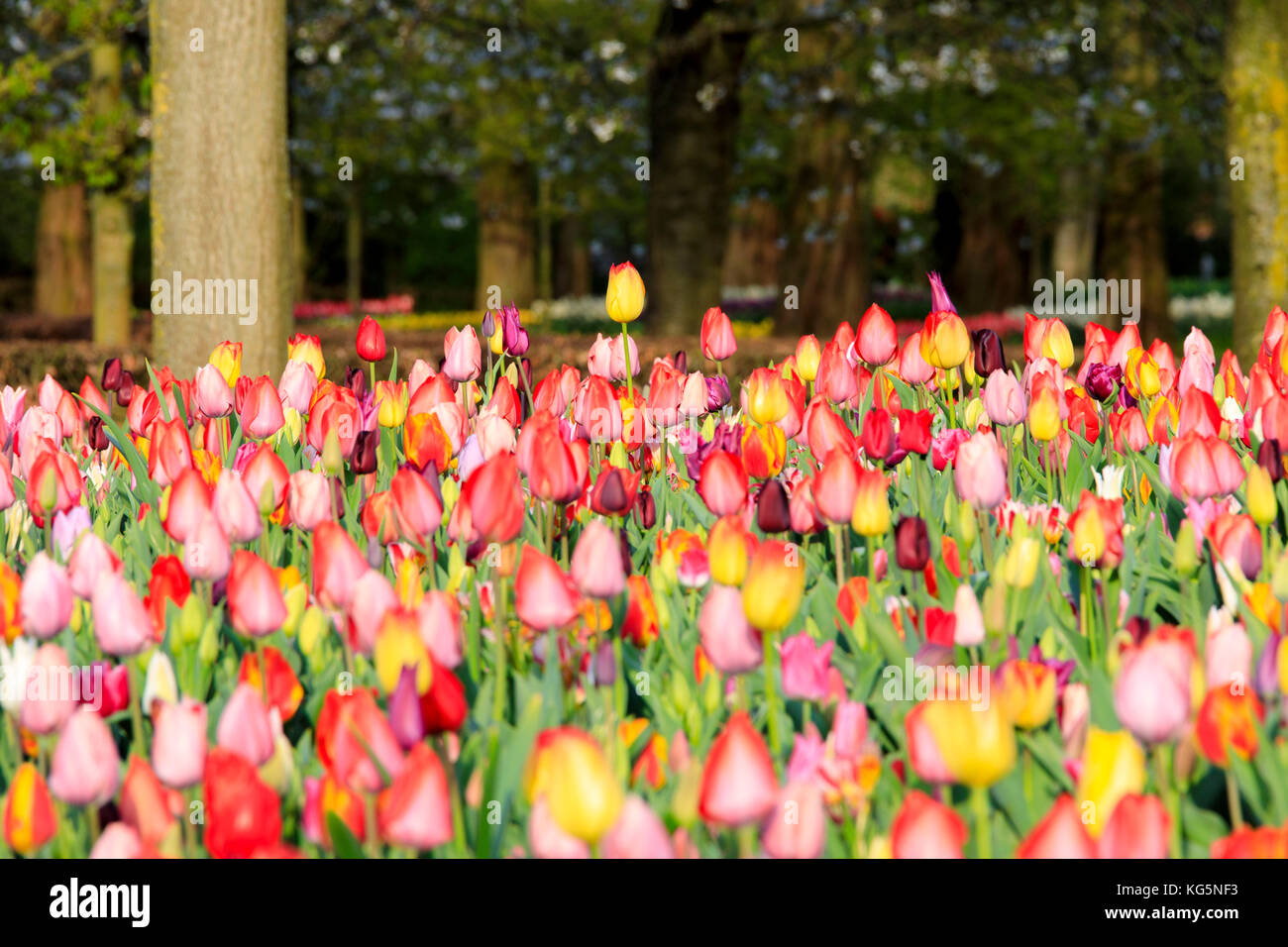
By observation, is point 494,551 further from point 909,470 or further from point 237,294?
point 237,294

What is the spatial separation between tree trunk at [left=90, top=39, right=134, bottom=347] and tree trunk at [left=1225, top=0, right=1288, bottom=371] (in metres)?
9.24

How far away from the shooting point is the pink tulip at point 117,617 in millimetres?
2057

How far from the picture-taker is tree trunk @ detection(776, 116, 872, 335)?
675 inches

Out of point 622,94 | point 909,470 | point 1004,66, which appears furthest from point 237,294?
point 1004,66

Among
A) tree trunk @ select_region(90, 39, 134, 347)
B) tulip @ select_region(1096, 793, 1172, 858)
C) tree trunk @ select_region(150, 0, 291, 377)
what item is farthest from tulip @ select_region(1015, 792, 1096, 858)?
tree trunk @ select_region(90, 39, 134, 347)

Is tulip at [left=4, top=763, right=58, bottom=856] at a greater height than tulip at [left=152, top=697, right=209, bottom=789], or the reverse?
tulip at [left=152, top=697, right=209, bottom=789]

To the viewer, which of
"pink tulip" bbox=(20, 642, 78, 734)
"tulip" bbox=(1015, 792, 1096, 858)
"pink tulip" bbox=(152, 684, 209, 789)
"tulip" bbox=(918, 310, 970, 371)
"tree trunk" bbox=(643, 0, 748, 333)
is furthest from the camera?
"tree trunk" bbox=(643, 0, 748, 333)

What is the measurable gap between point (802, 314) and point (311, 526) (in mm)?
14757

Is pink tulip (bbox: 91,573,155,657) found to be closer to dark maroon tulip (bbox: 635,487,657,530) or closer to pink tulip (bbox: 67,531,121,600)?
pink tulip (bbox: 67,531,121,600)

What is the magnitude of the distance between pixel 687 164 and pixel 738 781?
13.2 metres

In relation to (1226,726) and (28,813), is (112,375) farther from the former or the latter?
(1226,726)

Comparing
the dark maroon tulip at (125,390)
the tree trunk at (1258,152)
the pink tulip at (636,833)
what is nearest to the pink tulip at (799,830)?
the pink tulip at (636,833)

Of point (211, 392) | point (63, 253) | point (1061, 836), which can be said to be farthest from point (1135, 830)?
point (63, 253)

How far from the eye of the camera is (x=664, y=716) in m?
2.11
